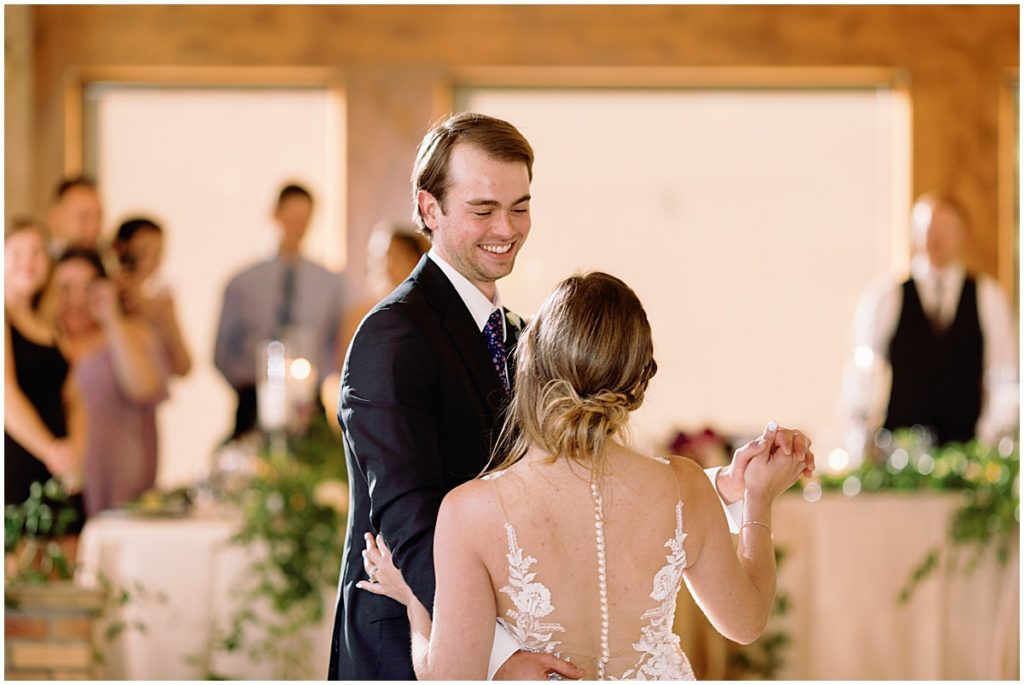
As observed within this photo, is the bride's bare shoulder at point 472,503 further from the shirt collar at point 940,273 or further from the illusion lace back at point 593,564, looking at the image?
the shirt collar at point 940,273

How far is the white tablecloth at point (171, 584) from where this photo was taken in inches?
144

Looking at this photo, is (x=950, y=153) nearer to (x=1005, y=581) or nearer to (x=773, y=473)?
(x=1005, y=581)

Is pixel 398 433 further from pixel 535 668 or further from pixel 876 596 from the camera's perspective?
pixel 876 596

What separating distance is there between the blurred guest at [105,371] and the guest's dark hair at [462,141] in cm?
293

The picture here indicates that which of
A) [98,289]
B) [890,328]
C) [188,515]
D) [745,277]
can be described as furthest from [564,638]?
[745,277]

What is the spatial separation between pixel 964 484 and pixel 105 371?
2.76m

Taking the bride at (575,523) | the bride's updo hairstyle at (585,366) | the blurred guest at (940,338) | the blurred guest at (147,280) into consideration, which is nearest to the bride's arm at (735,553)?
the bride at (575,523)

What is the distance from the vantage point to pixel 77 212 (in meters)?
5.03

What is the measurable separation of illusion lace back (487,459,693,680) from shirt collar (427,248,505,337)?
282 millimetres

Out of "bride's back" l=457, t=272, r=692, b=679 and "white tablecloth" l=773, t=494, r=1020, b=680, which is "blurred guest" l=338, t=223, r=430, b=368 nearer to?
"white tablecloth" l=773, t=494, r=1020, b=680

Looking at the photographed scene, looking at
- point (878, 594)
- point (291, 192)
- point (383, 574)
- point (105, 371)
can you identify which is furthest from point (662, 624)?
point (291, 192)

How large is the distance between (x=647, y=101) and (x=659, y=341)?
1.26 meters

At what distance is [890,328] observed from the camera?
5.36m

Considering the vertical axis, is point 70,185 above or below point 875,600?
above
